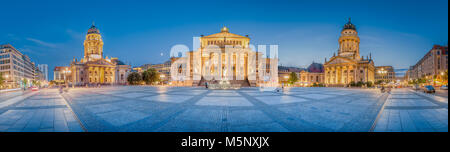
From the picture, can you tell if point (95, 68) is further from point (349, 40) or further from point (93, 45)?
point (349, 40)

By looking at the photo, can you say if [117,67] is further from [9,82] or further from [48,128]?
[48,128]

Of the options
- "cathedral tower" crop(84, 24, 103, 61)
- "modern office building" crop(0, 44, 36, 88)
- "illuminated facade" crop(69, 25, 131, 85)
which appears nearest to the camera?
"modern office building" crop(0, 44, 36, 88)

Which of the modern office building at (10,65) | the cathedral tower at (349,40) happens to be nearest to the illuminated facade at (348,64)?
the cathedral tower at (349,40)

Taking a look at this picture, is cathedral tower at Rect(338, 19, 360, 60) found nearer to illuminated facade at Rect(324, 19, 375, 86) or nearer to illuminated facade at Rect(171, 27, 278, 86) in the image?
illuminated facade at Rect(324, 19, 375, 86)

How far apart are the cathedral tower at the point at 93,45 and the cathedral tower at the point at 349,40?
375ft

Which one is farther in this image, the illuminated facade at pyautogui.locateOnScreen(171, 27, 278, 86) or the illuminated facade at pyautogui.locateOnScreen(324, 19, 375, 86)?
the illuminated facade at pyautogui.locateOnScreen(324, 19, 375, 86)

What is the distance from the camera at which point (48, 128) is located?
5.42 meters

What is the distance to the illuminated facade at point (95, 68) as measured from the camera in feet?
234

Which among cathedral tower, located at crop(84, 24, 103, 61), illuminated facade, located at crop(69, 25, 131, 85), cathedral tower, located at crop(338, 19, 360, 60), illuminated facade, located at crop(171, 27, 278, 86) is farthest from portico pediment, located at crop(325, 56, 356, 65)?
cathedral tower, located at crop(84, 24, 103, 61)

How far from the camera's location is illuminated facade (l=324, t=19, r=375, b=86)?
5891 centimetres

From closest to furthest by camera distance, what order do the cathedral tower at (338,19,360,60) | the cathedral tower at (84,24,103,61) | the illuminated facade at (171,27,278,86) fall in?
the illuminated facade at (171,27,278,86) < the cathedral tower at (338,19,360,60) < the cathedral tower at (84,24,103,61)

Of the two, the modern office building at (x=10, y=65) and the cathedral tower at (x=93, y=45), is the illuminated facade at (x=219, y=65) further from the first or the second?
the cathedral tower at (x=93, y=45)
